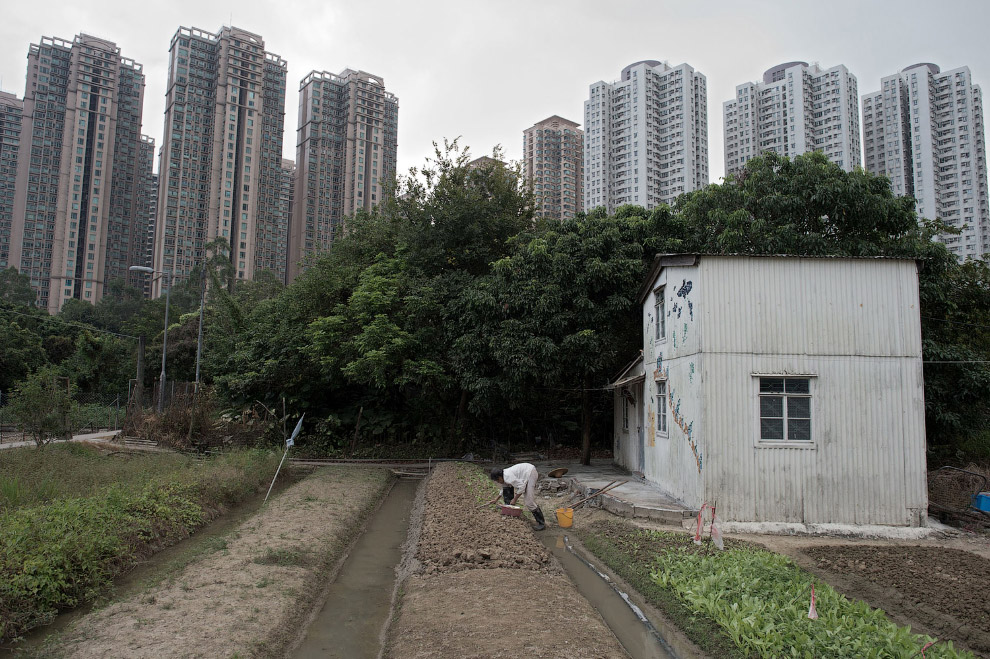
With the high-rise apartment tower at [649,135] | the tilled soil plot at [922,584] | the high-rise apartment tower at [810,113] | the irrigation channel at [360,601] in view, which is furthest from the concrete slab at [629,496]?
the high-rise apartment tower at [649,135]

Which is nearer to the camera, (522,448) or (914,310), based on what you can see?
(914,310)

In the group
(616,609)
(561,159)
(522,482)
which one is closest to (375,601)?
A: (616,609)

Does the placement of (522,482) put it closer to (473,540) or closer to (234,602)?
(473,540)

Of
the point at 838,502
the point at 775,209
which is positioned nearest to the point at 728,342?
the point at 838,502

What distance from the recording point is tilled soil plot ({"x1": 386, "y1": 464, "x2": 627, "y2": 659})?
5402mm

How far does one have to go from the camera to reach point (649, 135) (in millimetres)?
53750

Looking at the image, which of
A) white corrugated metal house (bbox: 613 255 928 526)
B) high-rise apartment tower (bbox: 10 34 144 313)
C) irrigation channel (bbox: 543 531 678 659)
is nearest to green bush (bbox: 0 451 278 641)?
irrigation channel (bbox: 543 531 678 659)

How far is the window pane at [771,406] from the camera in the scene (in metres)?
10.8

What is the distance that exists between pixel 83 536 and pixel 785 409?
11.0 m

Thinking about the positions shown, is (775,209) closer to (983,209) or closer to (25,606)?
(25,606)

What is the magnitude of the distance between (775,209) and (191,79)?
77361mm

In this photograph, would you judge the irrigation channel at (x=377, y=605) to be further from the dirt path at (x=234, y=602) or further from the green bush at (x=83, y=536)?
the green bush at (x=83, y=536)

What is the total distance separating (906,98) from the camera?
141 feet

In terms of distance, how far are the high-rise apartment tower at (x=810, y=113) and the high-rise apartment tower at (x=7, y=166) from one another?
88.8 metres
